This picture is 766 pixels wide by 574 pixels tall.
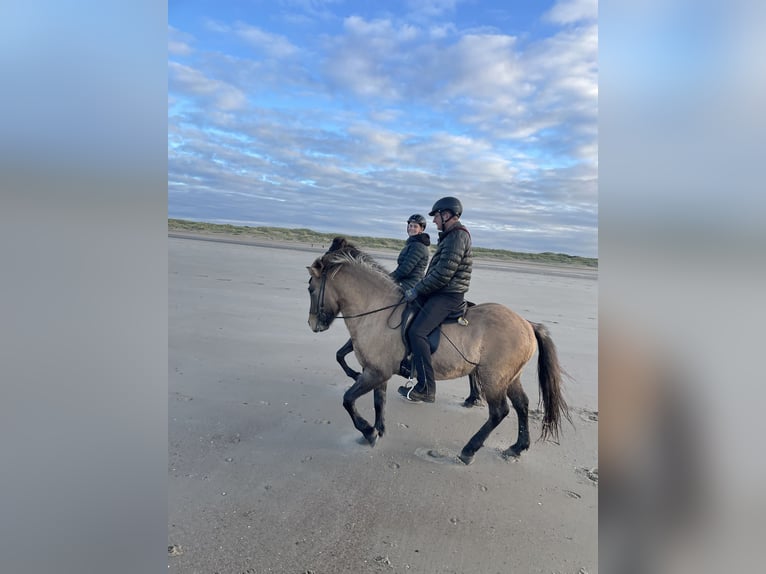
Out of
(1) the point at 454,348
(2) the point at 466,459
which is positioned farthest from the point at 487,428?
(1) the point at 454,348

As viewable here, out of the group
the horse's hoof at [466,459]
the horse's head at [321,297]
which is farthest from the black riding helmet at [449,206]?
the horse's hoof at [466,459]

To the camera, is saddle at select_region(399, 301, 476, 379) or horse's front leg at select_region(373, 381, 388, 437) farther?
horse's front leg at select_region(373, 381, 388, 437)

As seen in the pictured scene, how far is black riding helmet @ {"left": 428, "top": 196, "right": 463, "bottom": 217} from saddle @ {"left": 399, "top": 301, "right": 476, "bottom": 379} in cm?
93

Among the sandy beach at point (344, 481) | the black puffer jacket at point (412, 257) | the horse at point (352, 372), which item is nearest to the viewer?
the sandy beach at point (344, 481)

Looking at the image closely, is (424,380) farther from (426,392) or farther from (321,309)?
(321,309)

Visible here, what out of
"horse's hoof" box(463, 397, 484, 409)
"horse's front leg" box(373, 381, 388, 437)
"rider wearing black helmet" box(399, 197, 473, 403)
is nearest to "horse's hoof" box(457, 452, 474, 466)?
"rider wearing black helmet" box(399, 197, 473, 403)

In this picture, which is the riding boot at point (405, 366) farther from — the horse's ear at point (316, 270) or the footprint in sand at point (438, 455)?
the horse's ear at point (316, 270)

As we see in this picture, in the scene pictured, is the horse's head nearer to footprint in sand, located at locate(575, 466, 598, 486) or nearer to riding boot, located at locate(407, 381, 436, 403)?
riding boot, located at locate(407, 381, 436, 403)

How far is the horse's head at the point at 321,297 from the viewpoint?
4.38 m

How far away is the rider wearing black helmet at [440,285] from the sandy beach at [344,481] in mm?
836

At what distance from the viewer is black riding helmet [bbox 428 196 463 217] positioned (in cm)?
398

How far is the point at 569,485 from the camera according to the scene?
11.5ft
